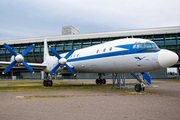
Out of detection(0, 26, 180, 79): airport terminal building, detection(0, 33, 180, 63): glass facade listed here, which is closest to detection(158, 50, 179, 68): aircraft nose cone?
detection(0, 26, 180, 79): airport terminal building

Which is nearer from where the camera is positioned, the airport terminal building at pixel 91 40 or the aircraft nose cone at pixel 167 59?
the aircraft nose cone at pixel 167 59

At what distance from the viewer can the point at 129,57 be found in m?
12.5

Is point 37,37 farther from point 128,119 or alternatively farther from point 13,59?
point 128,119

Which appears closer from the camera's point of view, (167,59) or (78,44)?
(167,59)

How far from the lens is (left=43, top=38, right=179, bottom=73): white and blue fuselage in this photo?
11.1 meters

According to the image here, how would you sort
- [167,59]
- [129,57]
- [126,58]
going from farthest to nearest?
[126,58]
[129,57]
[167,59]

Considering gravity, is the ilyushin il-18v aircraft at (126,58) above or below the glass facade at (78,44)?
Answer: below

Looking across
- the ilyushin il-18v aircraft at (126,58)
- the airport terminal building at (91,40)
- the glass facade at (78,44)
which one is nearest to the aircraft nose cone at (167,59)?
the ilyushin il-18v aircraft at (126,58)

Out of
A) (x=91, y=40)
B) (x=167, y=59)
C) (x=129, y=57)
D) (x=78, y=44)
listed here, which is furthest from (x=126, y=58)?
(x=78, y=44)

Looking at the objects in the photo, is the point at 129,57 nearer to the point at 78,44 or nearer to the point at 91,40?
the point at 91,40

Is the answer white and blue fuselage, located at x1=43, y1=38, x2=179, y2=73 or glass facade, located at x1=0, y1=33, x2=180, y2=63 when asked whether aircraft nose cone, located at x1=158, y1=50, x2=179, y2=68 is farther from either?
glass facade, located at x1=0, y1=33, x2=180, y2=63

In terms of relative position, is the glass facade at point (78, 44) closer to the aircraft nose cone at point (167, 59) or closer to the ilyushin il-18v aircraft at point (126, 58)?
the ilyushin il-18v aircraft at point (126, 58)

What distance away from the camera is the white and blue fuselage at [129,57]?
11.1m

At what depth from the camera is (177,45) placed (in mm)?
34406
